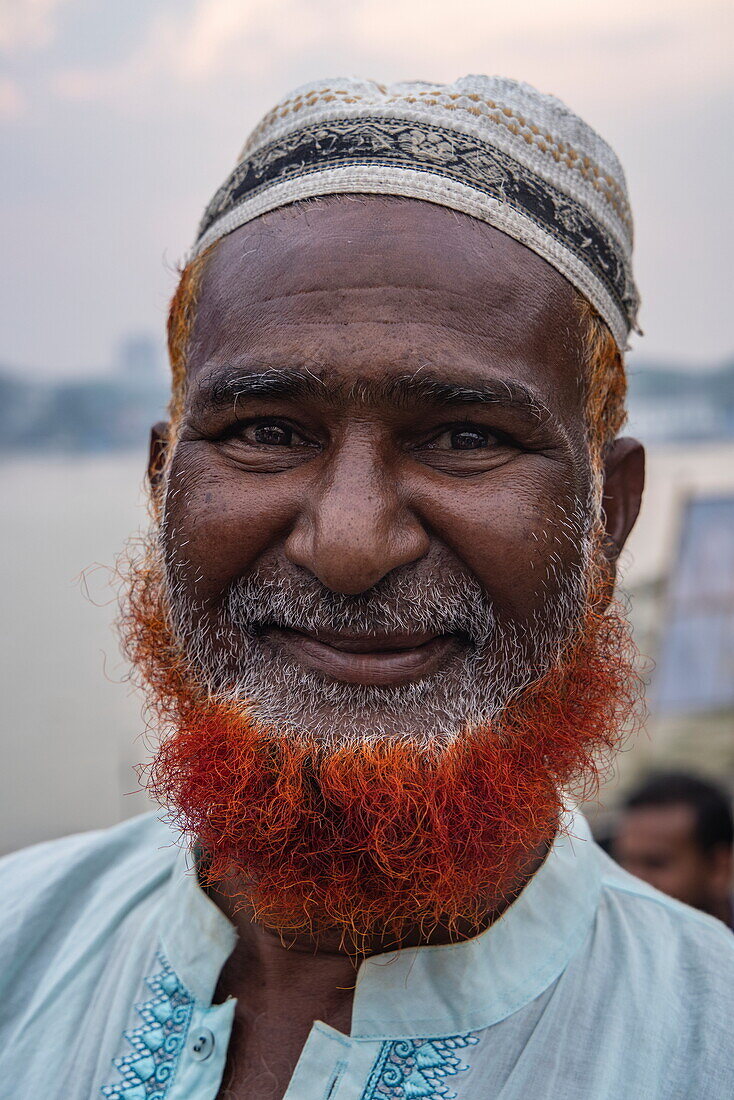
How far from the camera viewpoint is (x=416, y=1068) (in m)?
1.51

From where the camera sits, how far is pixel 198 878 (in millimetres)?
1845

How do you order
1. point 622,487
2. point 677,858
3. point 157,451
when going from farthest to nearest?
point 677,858
point 157,451
point 622,487

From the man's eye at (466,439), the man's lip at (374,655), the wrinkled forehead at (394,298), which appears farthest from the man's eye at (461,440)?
the man's lip at (374,655)

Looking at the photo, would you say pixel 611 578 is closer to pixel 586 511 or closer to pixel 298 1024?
pixel 586 511

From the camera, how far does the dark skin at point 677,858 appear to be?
13.1 feet

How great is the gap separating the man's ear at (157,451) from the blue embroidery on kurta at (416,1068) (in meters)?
1.19

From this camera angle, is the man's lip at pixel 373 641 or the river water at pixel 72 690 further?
the river water at pixel 72 690

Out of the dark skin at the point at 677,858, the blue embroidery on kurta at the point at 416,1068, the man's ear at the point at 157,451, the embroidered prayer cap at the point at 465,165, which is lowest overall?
the dark skin at the point at 677,858

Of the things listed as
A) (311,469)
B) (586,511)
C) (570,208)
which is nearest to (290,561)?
(311,469)

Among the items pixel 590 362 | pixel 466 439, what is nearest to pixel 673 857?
pixel 590 362

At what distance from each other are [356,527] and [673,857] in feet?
10.6

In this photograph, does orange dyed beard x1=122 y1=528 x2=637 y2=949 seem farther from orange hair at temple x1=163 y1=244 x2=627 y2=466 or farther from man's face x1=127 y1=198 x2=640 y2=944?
orange hair at temple x1=163 y1=244 x2=627 y2=466

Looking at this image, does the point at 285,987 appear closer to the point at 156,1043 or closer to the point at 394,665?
the point at 156,1043

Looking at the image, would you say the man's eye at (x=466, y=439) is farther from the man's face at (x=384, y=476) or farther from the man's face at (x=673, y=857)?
the man's face at (x=673, y=857)
